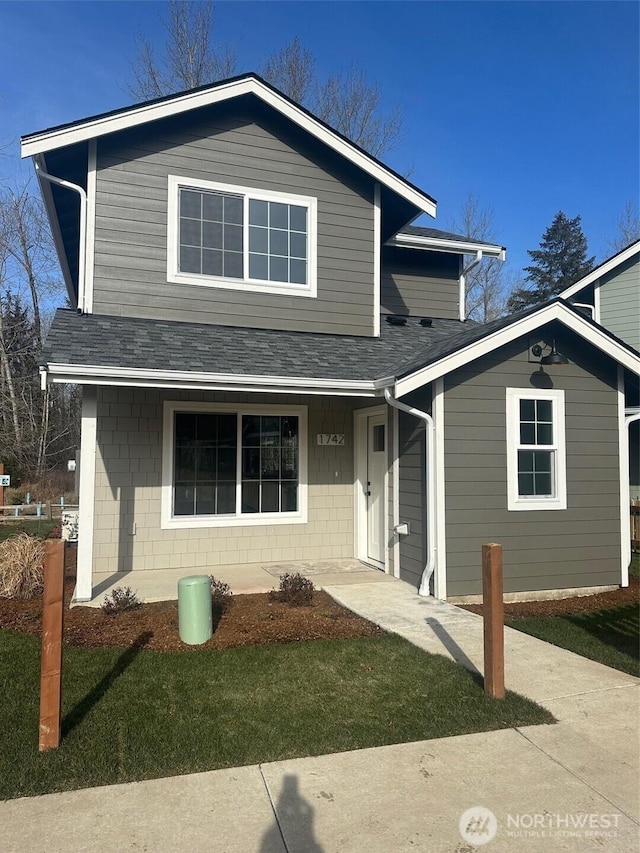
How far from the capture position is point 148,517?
814 centimetres

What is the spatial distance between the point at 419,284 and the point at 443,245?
2.69 ft

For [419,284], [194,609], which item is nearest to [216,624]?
[194,609]

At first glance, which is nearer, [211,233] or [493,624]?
[493,624]

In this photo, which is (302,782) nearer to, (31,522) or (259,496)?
(259,496)

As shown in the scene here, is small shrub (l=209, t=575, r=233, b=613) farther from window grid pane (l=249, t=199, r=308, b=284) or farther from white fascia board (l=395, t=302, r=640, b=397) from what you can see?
window grid pane (l=249, t=199, r=308, b=284)

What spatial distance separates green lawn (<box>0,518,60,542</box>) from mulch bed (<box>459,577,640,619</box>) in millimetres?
9069

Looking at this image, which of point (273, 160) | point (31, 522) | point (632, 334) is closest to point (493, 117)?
point (632, 334)

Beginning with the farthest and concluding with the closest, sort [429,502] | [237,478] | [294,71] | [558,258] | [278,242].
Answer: [558,258] < [294,71] < [278,242] < [237,478] < [429,502]

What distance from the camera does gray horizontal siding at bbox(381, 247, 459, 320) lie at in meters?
11.1

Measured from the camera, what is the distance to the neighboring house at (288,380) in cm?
703

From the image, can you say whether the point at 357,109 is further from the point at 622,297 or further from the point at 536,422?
the point at 536,422

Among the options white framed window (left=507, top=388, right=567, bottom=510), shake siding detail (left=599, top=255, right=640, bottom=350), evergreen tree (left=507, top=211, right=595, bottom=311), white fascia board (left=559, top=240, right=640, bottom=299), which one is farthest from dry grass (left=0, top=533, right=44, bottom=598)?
evergreen tree (left=507, top=211, right=595, bottom=311)

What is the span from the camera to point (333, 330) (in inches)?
365

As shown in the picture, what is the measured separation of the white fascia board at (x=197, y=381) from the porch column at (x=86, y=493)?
522mm
